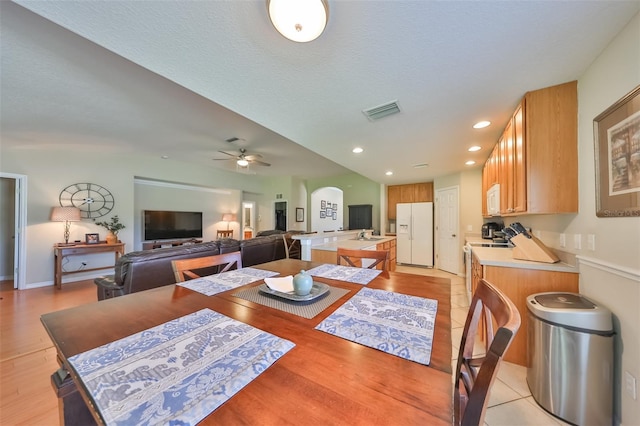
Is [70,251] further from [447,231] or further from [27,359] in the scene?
[447,231]

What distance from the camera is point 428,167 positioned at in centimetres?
437

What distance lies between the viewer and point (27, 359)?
198 centimetres

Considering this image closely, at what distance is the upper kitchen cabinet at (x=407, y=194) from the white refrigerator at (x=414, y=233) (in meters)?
0.34

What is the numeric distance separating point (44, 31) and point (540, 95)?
380cm

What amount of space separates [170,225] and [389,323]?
6.65 metres

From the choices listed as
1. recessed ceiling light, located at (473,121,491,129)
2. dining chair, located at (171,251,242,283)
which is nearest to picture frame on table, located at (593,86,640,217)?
recessed ceiling light, located at (473,121,491,129)

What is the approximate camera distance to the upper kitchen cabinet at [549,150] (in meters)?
1.71

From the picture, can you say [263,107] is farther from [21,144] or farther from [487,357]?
[21,144]

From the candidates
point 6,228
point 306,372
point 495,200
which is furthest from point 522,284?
point 6,228

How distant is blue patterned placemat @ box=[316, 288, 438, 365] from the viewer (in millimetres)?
729

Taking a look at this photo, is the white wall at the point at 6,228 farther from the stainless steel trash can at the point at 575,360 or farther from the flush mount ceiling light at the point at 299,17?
the stainless steel trash can at the point at 575,360

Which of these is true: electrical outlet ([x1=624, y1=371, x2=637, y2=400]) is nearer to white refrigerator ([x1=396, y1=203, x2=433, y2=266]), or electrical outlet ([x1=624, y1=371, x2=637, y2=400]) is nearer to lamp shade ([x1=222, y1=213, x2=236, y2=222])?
white refrigerator ([x1=396, y1=203, x2=433, y2=266])

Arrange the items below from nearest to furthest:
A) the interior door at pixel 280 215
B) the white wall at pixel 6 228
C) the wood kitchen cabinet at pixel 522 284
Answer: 1. the wood kitchen cabinet at pixel 522 284
2. the white wall at pixel 6 228
3. the interior door at pixel 280 215

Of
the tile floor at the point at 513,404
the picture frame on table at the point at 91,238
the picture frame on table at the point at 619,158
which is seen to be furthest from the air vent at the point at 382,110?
the picture frame on table at the point at 91,238
